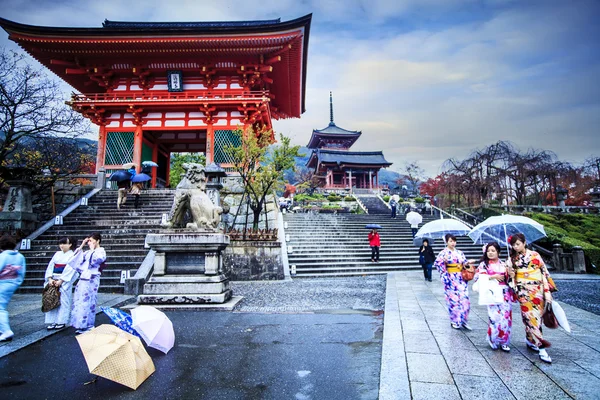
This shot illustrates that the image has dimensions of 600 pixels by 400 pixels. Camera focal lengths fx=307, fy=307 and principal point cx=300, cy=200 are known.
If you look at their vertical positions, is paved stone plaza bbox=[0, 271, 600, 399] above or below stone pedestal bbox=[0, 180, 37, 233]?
below

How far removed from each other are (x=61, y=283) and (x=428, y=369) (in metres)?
5.06

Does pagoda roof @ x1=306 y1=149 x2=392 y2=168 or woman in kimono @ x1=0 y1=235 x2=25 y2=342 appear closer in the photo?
woman in kimono @ x1=0 y1=235 x2=25 y2=342

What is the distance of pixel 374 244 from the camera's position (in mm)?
13000

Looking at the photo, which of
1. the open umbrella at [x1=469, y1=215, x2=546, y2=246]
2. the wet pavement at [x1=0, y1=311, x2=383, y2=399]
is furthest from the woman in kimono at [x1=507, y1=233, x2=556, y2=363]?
the open umbrella at [x1=469, y1=215, x2=546, y2=246]

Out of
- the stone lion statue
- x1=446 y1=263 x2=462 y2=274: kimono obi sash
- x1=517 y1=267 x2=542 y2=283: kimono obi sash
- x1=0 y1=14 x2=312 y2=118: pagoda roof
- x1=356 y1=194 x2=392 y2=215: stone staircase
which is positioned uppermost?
x1=0 y1=14 x2=312 y2=118: pagoda roof

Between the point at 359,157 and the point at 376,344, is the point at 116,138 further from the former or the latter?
the point at 359,157

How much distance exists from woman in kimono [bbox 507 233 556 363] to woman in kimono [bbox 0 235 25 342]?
251 inches

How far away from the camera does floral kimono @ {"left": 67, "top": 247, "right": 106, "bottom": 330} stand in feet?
14.8

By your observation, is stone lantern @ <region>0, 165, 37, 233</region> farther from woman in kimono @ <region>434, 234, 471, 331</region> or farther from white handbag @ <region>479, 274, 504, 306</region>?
white handbag @ <region>479, 274, 504, 306</region>

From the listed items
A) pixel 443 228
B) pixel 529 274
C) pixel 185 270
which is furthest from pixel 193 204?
pixel 443 228

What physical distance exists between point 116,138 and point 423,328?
17.2m

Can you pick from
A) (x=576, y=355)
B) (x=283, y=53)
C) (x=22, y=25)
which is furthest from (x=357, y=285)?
(x=22, y=25)

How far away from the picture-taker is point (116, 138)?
1619cm

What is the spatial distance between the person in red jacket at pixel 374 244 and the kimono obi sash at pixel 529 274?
9395 millimetres
